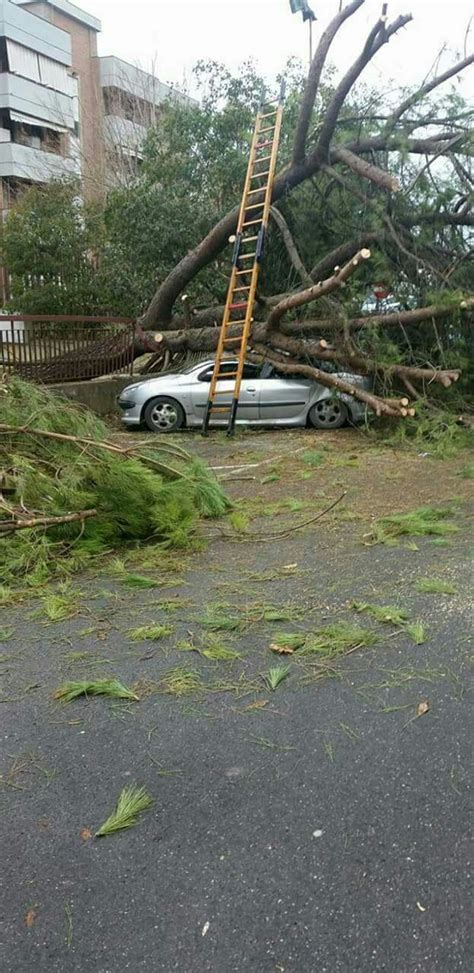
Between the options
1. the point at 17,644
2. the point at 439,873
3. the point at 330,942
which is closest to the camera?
the point at 330,942

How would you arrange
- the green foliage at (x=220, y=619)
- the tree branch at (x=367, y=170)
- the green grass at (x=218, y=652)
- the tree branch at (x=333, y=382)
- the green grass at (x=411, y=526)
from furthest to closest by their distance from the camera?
the tree branch at (x=333, y=382), the tree branch at (x=367, y=170), the green grass at (x=411, y=526), the green foliage at (x=220, y=619), the green grass at (x=218, y=652)

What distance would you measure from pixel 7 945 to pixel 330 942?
866 mm

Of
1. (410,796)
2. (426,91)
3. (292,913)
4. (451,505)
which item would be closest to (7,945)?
(292,913)

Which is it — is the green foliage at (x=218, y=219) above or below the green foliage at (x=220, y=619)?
above

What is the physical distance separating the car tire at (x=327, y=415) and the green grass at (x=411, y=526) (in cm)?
582

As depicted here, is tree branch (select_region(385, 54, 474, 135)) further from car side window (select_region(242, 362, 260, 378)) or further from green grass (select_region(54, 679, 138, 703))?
green grass (select_region(54, 679, 138, 703))

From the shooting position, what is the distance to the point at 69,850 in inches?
94.9

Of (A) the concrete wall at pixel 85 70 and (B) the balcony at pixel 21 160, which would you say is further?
(B) the balcony at pixel 21 160

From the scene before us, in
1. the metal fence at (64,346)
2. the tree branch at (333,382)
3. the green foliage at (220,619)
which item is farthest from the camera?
the metal fence at (64,346)

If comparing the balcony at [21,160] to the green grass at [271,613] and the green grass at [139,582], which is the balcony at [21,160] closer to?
the green grass at [139,582]

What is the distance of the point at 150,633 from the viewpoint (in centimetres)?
411

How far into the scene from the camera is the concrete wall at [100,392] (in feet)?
44.0

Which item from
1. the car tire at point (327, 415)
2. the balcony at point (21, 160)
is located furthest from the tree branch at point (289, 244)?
the balcony at point (21, 160)

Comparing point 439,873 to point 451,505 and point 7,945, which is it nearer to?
point 7,945
